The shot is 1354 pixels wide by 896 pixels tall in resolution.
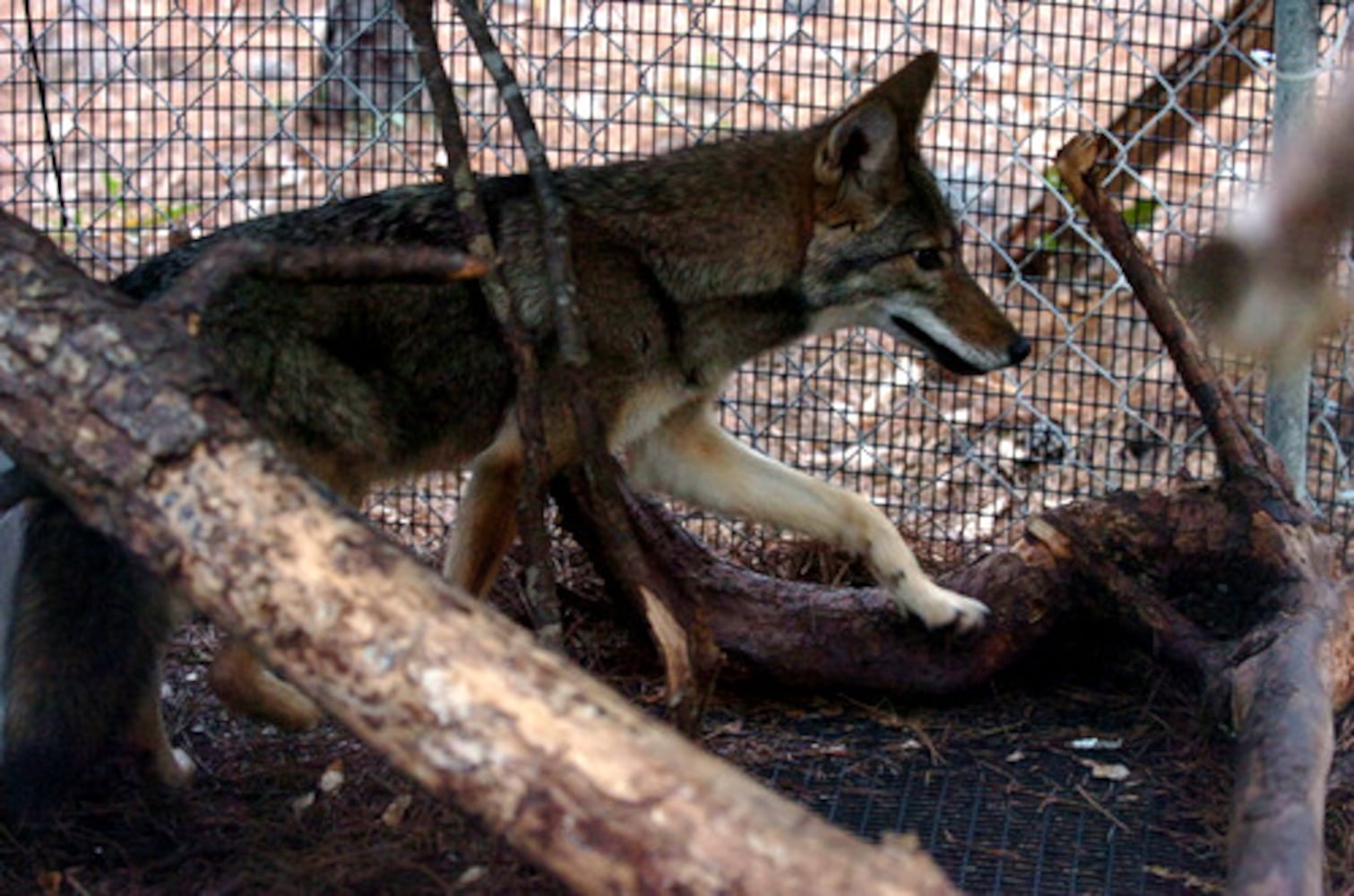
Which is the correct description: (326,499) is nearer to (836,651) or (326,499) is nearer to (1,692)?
(1,692)

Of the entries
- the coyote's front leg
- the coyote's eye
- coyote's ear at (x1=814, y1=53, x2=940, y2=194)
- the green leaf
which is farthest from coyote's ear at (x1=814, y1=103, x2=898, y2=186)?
the green leaf

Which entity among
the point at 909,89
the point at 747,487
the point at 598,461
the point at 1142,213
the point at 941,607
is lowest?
the point at 941,607

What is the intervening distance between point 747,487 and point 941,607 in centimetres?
61

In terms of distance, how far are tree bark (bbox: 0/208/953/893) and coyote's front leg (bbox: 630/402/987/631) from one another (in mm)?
1998

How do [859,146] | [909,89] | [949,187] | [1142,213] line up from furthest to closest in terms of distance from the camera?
[1142,213] < [949,187] < [859,146] < [909,89]

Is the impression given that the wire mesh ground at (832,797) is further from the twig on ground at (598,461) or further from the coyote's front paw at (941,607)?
the twig on ground at (598,461)

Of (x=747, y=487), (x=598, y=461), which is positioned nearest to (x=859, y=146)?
(x=747, y=487)

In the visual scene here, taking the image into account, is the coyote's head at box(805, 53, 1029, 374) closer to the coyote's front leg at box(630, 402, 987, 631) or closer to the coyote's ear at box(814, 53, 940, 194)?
the coyote's ear at box(814, 53, 940, 194)

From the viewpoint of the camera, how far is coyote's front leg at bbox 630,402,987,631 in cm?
436

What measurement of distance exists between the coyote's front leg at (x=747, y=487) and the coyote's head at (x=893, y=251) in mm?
410

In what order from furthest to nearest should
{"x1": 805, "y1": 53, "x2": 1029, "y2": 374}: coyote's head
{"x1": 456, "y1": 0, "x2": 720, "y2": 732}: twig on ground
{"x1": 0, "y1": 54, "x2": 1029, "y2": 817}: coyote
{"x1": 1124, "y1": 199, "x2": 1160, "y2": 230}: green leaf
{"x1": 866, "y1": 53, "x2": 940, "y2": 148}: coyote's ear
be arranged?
{"x1": 1124, "y1": 199, "x2": 1160, "y2": 230}: green leaf
{"x1": 805, "y1": 53, "x2": 1029, "y2": 374}: coyote's head
{"x1": 866, "y1": 53, "x2": 940, "y2": 148}: coyote's ear
{"x1": 0, "y1": 54, "x2": 1029, "y2": 817}: coyote
{"x1": 456, "y1": 0, "x2": 720, "y2": 732}: twig on ground

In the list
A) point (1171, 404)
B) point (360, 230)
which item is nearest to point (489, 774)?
point (360, 230)

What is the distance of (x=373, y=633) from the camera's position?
A: 2.28 meters

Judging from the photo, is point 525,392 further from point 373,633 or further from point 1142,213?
point 1142,213
